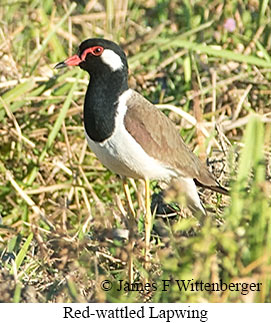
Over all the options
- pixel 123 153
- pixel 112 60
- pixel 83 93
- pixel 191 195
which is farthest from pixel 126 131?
pixel 83 93

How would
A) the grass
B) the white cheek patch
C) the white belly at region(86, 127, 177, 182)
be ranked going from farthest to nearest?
the grass
the white cheek patch
the white belly at region(86, 127, 177, 182)

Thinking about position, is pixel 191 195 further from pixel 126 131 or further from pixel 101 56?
pixel 101 56

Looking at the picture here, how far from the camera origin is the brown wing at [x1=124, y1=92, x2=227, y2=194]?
3.56 m

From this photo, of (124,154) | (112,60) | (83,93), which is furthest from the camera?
(83,93)

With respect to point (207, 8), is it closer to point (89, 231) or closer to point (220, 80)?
point (220, 80)

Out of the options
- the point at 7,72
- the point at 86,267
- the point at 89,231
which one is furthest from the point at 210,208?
the point at 7,72

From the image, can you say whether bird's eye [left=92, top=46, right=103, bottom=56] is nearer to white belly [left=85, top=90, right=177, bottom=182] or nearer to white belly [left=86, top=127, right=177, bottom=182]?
white belly [left=85, top=90, right=177, bottom=182]

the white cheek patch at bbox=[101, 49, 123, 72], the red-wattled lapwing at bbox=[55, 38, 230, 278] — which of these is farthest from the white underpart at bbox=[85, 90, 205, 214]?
the white cheek patch at bbox=[101, 49, 123, 72]

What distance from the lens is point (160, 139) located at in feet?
12.0

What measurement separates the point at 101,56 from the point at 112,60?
0.05 m

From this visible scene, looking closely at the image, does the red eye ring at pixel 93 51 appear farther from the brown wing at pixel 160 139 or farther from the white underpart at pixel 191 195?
the white underpart at pixel 191 195

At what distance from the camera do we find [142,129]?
358 centimetres

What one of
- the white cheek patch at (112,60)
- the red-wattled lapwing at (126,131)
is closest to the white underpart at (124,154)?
the red-wattled lapwing at (126,131)

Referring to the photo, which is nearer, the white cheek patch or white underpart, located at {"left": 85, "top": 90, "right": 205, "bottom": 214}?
white underpart, located at {"left": 85, "top": 90, "right": 205, "bottom": 214}
